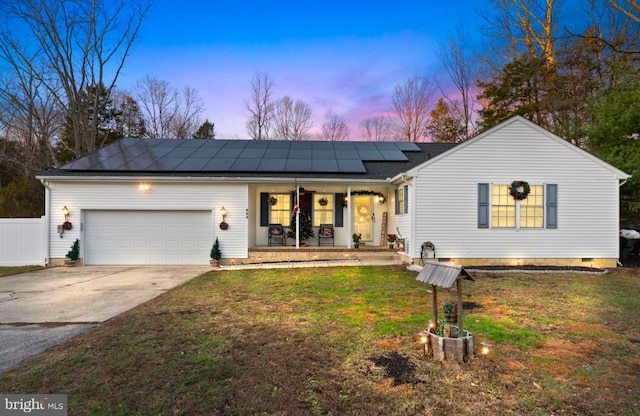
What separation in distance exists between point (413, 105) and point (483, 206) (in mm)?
15735

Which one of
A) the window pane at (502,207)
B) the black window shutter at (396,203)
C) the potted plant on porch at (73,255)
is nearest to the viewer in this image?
the window pane at (502,207)

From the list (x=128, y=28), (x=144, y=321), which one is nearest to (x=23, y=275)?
(x=144, y=321)

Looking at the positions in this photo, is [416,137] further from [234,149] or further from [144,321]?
[144,321]

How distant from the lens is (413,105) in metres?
23.6

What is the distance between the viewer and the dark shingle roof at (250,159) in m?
11.1

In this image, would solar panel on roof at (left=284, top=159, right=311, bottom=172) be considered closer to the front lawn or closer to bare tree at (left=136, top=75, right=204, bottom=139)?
the front lawn

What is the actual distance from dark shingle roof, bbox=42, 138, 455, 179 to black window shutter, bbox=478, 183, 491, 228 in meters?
2.84

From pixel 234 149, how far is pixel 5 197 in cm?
1547

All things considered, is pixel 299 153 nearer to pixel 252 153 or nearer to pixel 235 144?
pixel 252 153

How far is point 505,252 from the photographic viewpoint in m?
9.75

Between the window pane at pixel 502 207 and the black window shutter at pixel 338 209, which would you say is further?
the black window shutter at pixel 338 209

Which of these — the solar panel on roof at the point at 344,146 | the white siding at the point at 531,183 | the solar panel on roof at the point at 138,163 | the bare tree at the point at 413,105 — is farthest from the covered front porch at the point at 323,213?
the bare tree at the point at 413,105

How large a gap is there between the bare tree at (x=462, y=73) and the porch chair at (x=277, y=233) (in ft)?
52.6

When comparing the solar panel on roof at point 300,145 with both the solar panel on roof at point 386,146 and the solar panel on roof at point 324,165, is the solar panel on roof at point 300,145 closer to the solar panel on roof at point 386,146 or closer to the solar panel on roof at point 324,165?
the solar panel on roof at point 324,165
